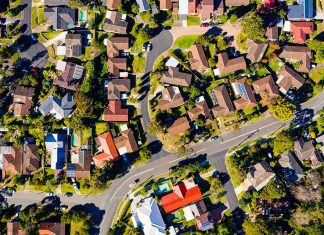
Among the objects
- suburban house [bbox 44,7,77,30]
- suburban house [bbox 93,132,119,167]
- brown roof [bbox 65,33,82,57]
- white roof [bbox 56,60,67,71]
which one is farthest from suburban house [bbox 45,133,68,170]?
suburban house [bbox 44,7,77,30]

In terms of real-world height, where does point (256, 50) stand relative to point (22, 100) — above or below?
below

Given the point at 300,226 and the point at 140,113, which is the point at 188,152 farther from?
the point at 300,226

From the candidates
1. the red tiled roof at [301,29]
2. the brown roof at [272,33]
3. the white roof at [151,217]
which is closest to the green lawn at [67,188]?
the white roof at [151,217]

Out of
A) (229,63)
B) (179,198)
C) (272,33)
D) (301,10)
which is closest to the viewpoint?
(179,198)

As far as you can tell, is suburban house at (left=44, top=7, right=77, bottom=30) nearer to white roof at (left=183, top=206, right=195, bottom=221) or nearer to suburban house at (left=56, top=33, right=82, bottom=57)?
suburban house at (left=56, top=33, right=82, bottom=57)

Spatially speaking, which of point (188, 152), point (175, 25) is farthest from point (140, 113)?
point (175, 25)

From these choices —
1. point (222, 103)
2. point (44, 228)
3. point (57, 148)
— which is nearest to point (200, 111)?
point (222, 103)

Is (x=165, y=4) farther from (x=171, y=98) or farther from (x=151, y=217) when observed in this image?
(x=151, y=217)
